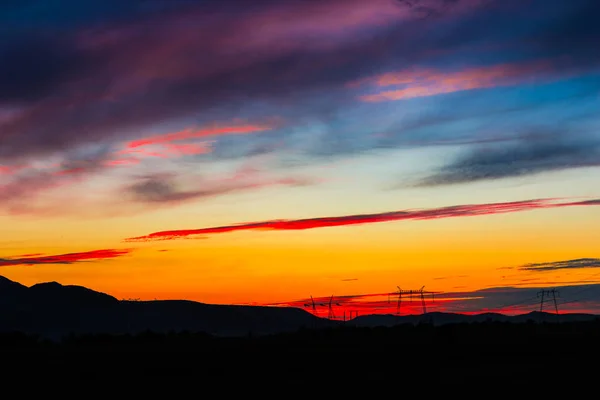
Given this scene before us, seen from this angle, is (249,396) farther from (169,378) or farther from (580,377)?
(580,377)

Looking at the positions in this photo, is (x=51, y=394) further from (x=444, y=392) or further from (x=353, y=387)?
(x=444, y=392)

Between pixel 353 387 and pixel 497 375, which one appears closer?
pixel 353 387

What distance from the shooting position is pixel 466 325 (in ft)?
569

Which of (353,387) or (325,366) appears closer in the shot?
(353,387)

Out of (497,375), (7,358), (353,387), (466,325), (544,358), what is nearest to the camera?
(353,387)

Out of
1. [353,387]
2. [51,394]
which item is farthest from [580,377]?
[51,394]

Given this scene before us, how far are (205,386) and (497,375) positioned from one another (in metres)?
22.2

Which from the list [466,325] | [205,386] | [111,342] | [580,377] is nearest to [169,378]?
[205,386]

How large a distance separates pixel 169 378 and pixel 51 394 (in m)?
11.2

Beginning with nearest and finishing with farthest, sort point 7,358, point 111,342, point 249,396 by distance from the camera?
point 249,396 → point 7,358 → point 111,342

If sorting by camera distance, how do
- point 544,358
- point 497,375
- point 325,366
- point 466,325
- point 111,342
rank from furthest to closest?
point 466,325 < point 111,342 < point 544,358 < point 325,366 < point 497,375

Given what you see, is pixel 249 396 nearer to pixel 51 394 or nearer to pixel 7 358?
pixel 51 394

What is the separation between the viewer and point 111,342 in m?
146

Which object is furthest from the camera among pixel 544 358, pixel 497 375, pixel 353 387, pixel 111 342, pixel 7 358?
pixel 111 342
